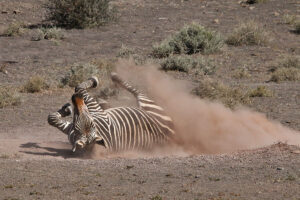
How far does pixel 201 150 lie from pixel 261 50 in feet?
41.6

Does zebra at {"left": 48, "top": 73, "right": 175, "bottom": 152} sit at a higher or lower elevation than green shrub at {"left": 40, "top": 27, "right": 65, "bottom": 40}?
higher

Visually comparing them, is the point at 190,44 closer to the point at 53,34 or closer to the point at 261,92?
the point at 53,34

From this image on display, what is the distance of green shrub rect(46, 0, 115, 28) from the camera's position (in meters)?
27.5

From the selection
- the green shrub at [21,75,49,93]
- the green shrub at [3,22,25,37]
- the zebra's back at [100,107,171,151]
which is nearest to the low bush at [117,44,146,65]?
the green shrub at [21,75,49,93]

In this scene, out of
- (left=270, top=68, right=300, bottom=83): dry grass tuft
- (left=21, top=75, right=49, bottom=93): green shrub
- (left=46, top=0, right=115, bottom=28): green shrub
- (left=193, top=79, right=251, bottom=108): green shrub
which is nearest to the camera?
(left=193, top=79, right=251, bottom=108): green shrub

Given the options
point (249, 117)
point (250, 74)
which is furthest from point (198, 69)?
point (249, 117)

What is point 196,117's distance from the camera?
11992 mm

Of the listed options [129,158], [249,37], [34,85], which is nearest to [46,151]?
[129,158]

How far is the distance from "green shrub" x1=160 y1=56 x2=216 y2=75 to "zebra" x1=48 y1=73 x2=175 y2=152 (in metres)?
7.78

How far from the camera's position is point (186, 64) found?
64.2ft

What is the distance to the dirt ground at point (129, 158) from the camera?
26.1 feet

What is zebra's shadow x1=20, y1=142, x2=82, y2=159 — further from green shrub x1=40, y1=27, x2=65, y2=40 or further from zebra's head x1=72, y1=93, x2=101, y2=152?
green shrub x1=40, y1=27, x2=65, y2=40

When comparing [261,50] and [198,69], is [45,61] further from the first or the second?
[261,50]

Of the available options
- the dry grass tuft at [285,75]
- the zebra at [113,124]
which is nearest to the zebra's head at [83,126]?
the zebra at [113,124]
